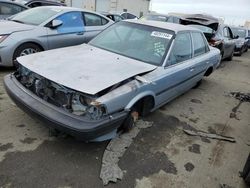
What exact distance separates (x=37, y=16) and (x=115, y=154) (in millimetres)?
4473

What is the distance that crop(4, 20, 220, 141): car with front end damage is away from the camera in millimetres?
2912

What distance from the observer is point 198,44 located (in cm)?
546

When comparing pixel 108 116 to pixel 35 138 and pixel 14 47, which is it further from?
pixel 14 47

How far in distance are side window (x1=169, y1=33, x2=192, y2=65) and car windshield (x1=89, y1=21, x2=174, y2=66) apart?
0.52 feet

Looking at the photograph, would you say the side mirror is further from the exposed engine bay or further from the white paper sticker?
the exposed engine bay

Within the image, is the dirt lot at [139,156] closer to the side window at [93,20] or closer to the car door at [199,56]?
the car door at [199,56]

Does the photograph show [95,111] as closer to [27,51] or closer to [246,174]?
→ [246,174]

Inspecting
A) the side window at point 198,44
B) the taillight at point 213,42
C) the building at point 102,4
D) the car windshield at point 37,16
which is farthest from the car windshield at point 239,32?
the building at point 102,4

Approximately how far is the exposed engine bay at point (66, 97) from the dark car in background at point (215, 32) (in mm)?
7200

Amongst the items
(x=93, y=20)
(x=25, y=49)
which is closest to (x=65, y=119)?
(x=25, y=49)

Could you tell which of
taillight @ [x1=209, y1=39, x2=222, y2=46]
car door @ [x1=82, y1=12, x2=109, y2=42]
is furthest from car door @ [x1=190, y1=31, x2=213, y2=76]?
taillight @ [x1=209, y1=39, x2=222, y2=46]

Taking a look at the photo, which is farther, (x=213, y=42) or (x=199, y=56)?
(x=213, y=42)

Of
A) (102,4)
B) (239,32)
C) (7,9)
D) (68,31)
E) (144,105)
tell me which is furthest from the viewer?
(102,4)

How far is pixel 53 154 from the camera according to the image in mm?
3131
